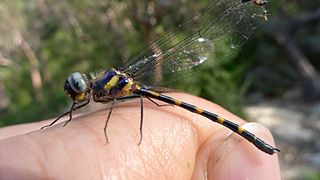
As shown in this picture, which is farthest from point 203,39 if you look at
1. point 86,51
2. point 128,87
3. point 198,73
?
point 86,51

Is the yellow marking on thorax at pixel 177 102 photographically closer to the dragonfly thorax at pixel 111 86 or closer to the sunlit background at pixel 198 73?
the dragonfly thorax at pixel 111 86

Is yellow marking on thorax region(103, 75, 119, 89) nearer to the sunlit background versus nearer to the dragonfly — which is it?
the dragonfly

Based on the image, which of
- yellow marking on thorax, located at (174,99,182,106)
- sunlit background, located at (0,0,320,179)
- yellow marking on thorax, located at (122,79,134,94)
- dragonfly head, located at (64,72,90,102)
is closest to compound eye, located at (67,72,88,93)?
dragonfly head, located at (64,72,90,102)

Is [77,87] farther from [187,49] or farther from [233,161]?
[233,161]

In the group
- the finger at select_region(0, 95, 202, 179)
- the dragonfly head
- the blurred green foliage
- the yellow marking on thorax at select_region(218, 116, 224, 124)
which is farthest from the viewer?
the blurred green foliage

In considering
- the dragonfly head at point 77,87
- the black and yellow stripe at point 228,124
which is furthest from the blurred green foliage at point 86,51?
the black and yellow stripe at point 228,124

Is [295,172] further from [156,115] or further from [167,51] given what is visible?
[156,115]
